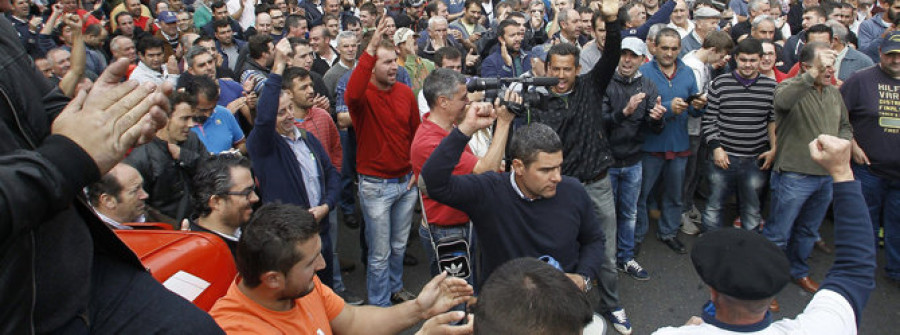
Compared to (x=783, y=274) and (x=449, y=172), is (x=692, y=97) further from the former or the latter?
(x=783, y=274)

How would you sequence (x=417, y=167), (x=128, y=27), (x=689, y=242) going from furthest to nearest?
1. (x=128, y=27)
2. (x=689, y=242)
3. (x=417, y=167)

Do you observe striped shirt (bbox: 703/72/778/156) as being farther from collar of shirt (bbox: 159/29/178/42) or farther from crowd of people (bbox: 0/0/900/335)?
collar of shirt (bbox: 159/29/178/42)

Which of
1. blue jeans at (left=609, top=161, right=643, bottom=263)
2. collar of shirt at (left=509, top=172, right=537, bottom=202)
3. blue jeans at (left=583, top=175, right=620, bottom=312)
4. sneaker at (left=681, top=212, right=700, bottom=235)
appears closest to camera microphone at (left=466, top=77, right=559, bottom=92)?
collar of shirt at (left=509, top=172, right=537, bottom=202)

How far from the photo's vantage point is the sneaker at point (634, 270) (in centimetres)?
525

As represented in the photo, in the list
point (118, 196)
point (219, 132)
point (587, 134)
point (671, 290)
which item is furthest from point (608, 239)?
point (118, 196)

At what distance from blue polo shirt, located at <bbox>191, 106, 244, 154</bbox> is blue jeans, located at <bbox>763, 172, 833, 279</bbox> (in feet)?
14.5

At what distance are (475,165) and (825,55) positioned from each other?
2.43 metres

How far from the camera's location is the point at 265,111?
12.4 ft

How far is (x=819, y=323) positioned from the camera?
190cm

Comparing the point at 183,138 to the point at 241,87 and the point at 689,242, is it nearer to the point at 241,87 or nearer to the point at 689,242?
the point at 241,87

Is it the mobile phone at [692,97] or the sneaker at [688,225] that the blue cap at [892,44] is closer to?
the mobile phone at [692,97]

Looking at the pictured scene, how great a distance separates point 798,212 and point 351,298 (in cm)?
371

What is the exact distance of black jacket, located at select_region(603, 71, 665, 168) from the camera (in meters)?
5.04

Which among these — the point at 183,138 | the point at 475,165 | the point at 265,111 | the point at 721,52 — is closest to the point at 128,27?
the point at 183,138
